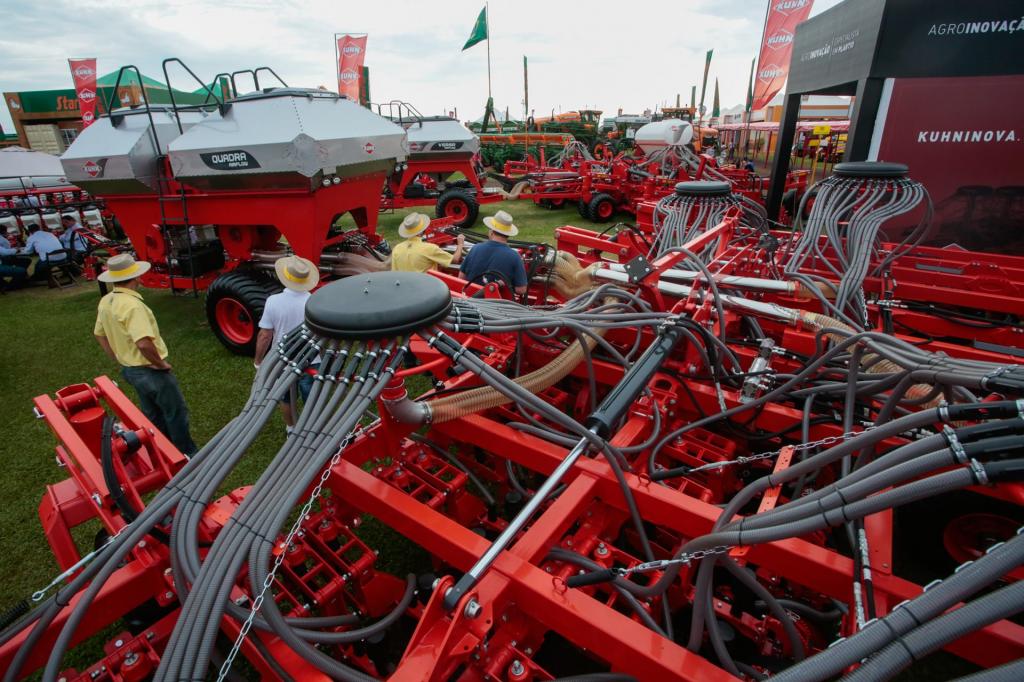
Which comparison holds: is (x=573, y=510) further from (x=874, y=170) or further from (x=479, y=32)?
(x=479, y=32)

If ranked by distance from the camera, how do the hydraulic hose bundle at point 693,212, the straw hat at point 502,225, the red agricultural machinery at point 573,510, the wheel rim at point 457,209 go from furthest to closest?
the wheel rim at point 457,209, the hydraulic hose bundle at point 693,212, the straw hat at point 502,225, the red agricultural machinery at point 573,510

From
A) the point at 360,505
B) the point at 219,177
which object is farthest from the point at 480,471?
the point at 219,177

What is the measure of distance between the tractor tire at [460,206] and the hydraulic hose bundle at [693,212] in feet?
24.2

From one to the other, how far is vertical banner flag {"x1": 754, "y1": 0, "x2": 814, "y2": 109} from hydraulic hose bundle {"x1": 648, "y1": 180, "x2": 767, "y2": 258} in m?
11.9

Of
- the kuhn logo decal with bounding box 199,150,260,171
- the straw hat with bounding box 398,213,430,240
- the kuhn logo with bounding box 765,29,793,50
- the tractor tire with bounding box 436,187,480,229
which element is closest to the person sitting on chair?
the kuhn logo decal with bounding box 199,150,260,171

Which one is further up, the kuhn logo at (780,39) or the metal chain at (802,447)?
the kuhn logo at (780,39)

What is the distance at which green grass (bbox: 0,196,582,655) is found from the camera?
10.8 ft

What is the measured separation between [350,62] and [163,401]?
665 inches

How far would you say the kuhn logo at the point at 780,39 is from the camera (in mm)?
14742

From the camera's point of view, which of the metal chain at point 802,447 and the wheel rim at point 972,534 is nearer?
the metal chain at point 802,447

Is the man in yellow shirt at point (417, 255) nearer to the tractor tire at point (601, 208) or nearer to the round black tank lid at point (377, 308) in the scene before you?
the round black tank lid at point (377, 308)

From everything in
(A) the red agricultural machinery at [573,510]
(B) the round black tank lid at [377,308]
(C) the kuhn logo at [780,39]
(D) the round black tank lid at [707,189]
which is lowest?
(A) the red agricultural machinery at [573,510]

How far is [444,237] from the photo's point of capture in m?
6.21

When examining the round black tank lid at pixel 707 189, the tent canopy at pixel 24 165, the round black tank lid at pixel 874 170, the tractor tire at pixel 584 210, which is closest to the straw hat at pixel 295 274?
the round black tank lid at pixel 707 189
